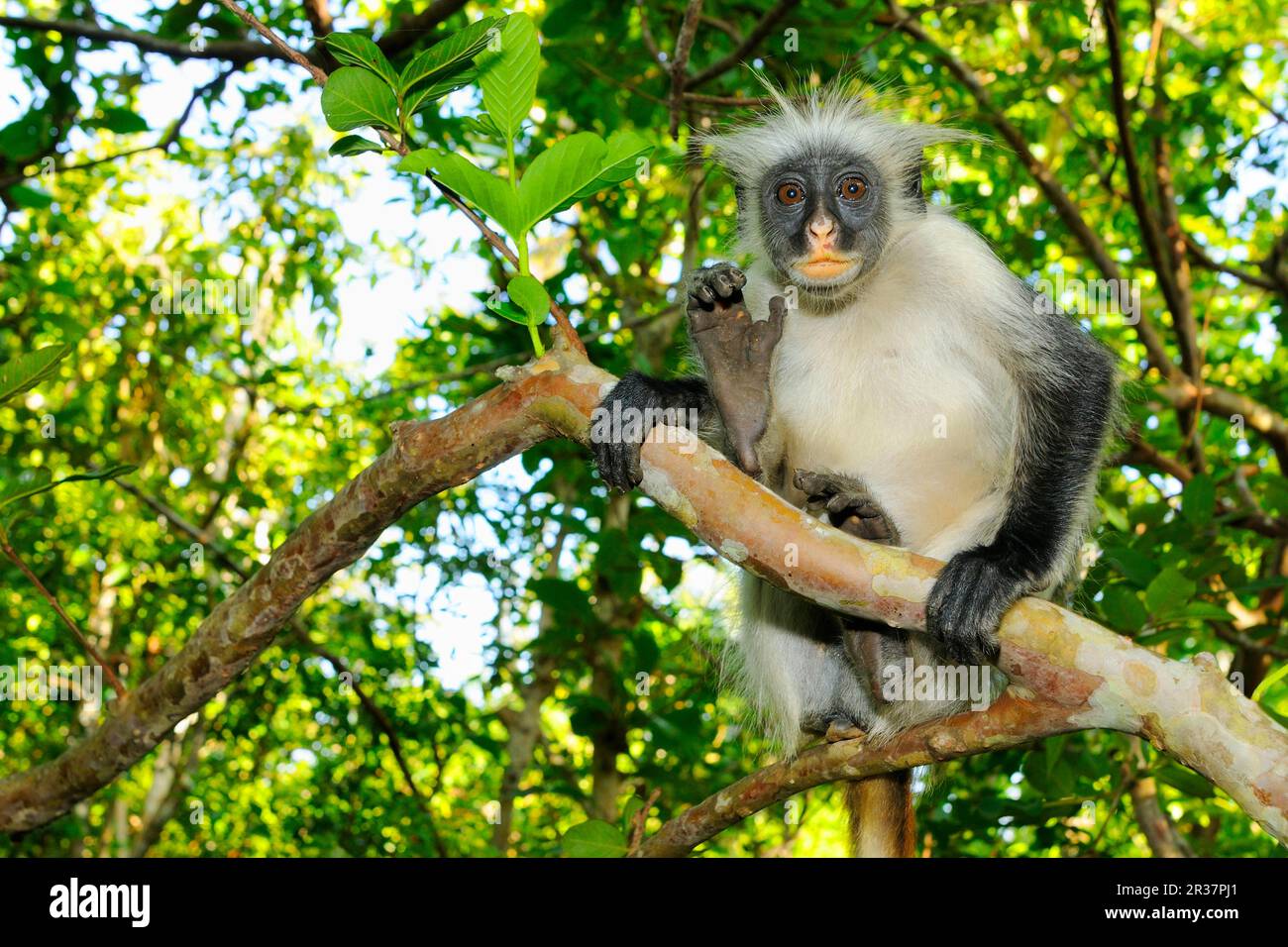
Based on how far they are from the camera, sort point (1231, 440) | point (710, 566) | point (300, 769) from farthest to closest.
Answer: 1. point (300, 769)
2. point (1231, 440)
3. point (710, 566)

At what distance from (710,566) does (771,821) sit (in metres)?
4.84

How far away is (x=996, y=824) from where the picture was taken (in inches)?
194

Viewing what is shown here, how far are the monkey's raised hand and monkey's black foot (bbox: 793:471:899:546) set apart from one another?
215mm

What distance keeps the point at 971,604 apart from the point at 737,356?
4.22ft

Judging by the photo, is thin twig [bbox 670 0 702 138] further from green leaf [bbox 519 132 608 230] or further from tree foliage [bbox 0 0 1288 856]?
green leaf [bbox 519 132 608 230]

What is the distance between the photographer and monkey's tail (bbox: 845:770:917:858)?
4473 millimetres

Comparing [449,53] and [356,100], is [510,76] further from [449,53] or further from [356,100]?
[356,100]

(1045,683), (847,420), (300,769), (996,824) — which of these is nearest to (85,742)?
(847,420)

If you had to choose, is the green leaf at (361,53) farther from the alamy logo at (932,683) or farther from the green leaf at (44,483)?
the alamy logo at (932,683)

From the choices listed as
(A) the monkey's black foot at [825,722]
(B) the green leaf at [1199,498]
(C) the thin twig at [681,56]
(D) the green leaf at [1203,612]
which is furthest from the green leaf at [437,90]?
(B) the green leaf at [1199,498]

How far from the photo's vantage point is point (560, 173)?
267 centimetres

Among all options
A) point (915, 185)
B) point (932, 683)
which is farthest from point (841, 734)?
point (915, 185)

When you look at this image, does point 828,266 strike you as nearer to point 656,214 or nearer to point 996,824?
point 996,824

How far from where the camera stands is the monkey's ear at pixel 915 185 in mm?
4871
